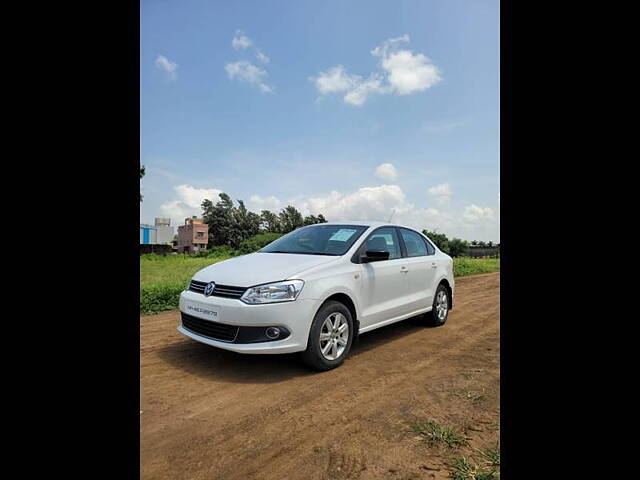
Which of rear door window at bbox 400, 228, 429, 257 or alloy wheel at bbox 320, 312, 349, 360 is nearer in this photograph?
alloy wheel at bbox 320, 312, 349, 360

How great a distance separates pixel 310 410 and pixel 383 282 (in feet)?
6.64

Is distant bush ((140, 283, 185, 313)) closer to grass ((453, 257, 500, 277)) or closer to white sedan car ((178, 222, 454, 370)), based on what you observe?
white sedan car ((178, 222, 454, 370))

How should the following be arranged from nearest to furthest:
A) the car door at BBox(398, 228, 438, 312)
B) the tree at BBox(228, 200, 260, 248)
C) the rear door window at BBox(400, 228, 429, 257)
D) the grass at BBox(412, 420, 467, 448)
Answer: the grass at BBox(412, 420, 467, 448) → the car door at BBox(398, 228, 438, 312) → the rear door window at BBox(400, 228, 429, 257) → the tree at BBox(228, 200, 260, 248)

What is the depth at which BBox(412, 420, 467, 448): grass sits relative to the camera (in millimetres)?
2443

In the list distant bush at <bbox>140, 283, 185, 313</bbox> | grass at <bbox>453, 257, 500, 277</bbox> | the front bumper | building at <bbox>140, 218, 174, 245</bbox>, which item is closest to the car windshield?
the front bumper

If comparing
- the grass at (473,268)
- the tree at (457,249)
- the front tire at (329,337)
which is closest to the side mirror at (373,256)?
the front tire at (329,337)

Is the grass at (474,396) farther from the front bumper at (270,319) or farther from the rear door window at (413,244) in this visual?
the rear door window at (413,244)

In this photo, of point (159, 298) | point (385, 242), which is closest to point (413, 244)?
point (385, 242)

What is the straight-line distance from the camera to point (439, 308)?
19.2 feet

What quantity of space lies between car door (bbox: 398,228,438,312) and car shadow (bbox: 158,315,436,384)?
0.85 metres
